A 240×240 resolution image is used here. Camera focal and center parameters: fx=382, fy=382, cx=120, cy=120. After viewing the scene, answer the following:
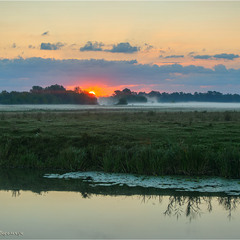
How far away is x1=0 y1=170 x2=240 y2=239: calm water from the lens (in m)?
11.4

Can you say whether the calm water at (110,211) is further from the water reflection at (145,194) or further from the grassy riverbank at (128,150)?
the grassy riverbank at (128,150)

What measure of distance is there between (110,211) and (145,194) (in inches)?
98.1

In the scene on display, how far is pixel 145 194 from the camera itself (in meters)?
15.5

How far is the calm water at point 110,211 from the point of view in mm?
11391

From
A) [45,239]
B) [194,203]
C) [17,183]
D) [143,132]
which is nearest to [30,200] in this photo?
[17,183]

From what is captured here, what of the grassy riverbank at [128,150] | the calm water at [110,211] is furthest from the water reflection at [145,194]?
the grassy riverbank at [128,150]

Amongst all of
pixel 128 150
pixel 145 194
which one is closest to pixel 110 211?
pixel 145 194

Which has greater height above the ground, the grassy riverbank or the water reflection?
the grassy riverbank

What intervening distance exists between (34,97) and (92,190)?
618 feet

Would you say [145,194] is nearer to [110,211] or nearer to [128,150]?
[110,211]

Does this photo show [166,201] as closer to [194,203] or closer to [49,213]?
[194,203]

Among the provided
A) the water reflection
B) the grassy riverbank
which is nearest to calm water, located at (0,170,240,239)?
the water reflection

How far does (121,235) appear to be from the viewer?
11008mm

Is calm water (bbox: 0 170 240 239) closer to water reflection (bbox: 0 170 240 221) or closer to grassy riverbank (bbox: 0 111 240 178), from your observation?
water reflection (bbox: 0 170 240 221)
